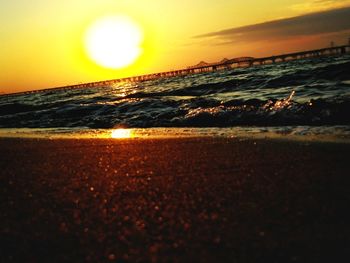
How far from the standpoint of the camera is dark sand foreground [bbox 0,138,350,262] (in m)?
1.70

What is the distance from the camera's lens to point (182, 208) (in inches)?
86.7

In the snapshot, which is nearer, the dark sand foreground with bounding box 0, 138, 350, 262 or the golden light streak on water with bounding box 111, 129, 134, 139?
the dark sand foreground with bounding box 0, 138, 350, 262

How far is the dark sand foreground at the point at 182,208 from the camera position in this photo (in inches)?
67.0

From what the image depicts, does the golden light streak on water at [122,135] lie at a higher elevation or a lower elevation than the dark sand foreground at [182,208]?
lower

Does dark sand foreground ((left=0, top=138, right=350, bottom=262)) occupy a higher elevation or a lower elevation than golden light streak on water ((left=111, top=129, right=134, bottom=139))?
higher

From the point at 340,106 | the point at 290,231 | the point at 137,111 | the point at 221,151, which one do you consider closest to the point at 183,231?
the point at 290,231

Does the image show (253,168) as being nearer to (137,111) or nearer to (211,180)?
(211,180)

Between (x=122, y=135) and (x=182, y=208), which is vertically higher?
(x=182, y=208)

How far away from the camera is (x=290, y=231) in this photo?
1.83 m

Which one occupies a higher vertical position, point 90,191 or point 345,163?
point 90,191

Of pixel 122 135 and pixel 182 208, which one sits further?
pixel 122 135

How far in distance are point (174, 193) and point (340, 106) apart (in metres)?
5.58

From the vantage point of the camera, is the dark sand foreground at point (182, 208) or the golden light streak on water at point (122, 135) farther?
the golden light streak on water at point (122, 135)

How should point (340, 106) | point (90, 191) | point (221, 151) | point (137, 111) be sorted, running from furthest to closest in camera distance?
point (137, 111) → point (340, 106) → point (221, 151) → point (90, 191)
